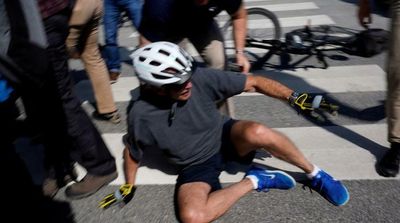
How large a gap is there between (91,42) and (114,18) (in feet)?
4.32

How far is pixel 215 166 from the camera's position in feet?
9.18

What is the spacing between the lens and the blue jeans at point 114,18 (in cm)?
472

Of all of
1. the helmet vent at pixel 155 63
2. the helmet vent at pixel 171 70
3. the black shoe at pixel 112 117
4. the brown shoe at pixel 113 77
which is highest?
the helmet vent at pixel 155 63

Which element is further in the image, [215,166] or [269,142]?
[215,166]

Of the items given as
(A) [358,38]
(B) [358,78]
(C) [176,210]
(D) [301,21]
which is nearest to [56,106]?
(C) [176,210]

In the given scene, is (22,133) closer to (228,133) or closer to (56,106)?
(56,106)

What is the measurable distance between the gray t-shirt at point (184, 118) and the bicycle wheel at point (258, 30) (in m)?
2.62

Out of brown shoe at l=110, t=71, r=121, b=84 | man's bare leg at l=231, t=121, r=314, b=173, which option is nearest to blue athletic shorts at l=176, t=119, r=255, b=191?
man's bare leg at l=231, t=121, r=314, b=173

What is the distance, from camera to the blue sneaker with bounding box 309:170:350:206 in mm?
2549

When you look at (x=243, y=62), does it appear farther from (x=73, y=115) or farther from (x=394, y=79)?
(x=73, y=115)

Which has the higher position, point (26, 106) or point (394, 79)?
point (394, 79)

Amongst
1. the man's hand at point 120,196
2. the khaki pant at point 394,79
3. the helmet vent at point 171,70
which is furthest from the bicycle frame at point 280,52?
the man's hand at point 120,196

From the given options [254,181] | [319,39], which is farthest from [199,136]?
[319,39]

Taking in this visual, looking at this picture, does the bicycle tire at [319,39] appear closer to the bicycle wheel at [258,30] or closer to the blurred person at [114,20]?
the bicycle wheel at [258,30]
